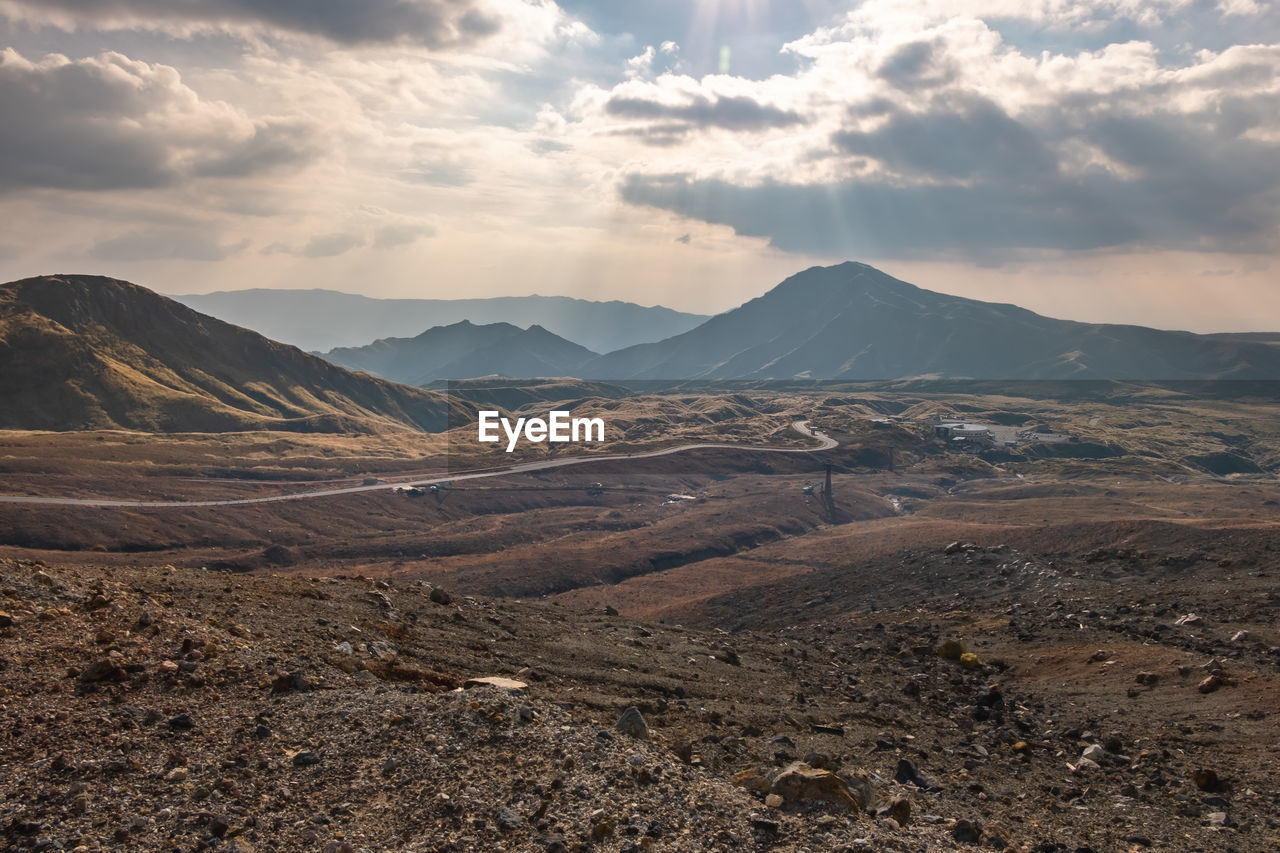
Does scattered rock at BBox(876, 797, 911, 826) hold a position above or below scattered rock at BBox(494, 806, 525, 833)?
below

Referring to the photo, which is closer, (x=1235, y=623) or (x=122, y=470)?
(x=1235, y=623)

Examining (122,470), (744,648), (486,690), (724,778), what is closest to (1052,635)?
(744,648)

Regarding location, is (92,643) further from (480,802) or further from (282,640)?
(480,802)

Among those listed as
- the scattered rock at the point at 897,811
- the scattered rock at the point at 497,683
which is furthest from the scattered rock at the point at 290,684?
the scattered rock at the point at 897,811

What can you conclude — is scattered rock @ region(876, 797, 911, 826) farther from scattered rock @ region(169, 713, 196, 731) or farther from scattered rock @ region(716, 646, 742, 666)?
scattered rock @ region(716, 646, 742, 666)

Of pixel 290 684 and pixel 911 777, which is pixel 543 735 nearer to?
pixel 290 684

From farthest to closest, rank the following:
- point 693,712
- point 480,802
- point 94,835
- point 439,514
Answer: point 439,514 < point 693,712 < point 480,802 < point 94,835

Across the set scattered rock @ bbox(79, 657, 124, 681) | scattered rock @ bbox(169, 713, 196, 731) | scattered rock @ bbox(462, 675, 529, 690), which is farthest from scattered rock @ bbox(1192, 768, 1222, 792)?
scattered rock @ bbox(79, 657, 124, 681)
